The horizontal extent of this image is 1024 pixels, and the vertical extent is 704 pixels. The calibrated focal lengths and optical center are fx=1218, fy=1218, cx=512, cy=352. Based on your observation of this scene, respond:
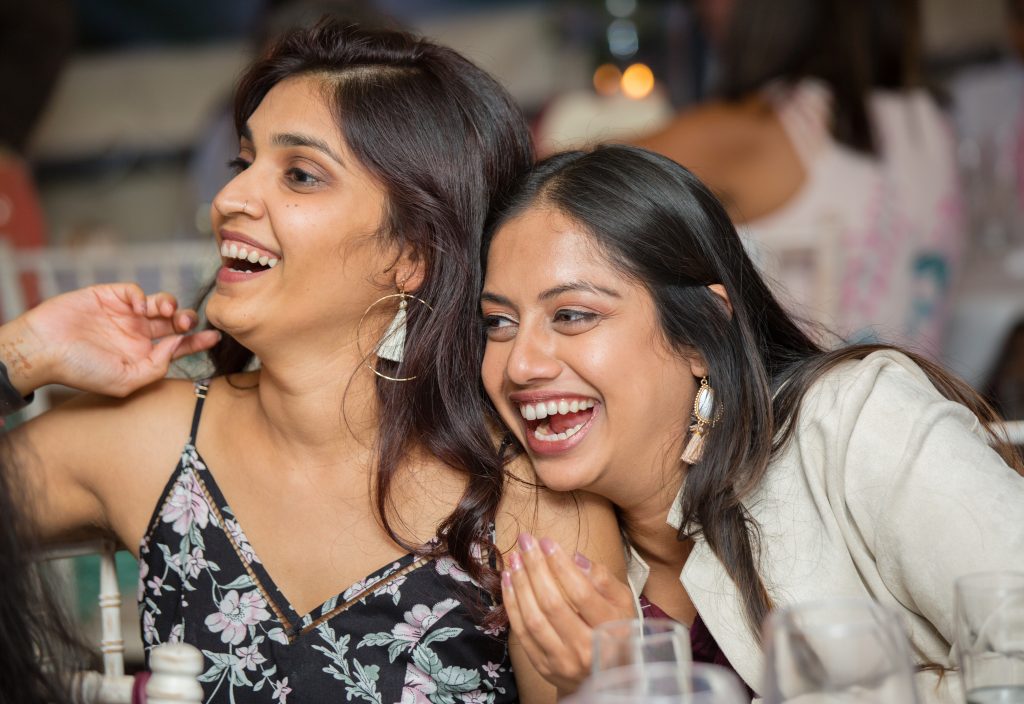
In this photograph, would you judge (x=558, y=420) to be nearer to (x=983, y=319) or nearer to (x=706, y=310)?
(x=706, y=310)

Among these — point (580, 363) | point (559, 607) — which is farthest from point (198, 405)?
point (559, 607)

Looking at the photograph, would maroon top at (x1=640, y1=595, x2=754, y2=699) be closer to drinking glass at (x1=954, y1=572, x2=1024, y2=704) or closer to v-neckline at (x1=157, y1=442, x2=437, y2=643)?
v-neckline at (x1=157, y1=442, x2=437, y2=643)

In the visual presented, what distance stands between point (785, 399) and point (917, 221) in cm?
190

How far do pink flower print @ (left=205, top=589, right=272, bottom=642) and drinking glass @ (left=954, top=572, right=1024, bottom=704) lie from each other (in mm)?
1042

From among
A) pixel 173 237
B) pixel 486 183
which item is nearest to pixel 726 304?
pixel 486 183

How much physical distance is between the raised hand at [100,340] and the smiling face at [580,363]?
0.59m

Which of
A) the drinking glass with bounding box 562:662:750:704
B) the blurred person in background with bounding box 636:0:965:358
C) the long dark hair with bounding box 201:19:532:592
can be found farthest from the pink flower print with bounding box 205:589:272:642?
the blurred person in background with bounding box 636:0:965:358

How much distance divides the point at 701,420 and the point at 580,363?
0.74 ft

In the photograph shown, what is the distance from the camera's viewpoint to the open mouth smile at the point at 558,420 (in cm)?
172

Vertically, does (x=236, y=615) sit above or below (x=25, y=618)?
below

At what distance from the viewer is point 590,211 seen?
1743mm

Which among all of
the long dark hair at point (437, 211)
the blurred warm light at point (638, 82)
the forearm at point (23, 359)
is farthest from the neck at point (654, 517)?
the blurred warm light at point (638, 82)

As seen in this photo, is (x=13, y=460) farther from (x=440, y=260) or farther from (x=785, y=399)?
(x=785, y=399)

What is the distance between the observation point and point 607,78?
15.3 feet
